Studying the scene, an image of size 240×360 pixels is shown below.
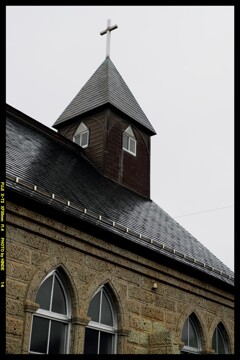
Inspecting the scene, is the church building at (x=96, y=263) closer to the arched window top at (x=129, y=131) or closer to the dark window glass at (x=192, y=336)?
the dark window glass at (x=192, y=336)

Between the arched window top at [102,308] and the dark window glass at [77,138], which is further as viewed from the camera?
the dark window glass at [77,138]

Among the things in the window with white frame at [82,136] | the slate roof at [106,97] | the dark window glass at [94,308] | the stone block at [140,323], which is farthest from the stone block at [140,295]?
the slate roof at [106,97]

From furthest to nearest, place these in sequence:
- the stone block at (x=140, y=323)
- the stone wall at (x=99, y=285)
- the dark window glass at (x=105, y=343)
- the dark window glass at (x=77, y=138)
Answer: the dark window glass at (x=77, y=138) < the stone block at (x=140, y=323) < the dark window glass at (x=105, y=343) < the stone wall at (x=99, y=285)

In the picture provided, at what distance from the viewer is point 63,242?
41.0 ft

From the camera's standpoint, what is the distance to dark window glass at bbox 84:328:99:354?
12.6 metres

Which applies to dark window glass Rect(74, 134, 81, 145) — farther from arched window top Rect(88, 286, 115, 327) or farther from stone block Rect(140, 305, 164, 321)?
arched window top Rect(88, 286, 115, 327)

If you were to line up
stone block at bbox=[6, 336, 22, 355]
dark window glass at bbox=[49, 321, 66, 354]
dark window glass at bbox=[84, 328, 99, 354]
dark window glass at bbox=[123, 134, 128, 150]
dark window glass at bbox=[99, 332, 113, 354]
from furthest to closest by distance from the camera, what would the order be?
dark window glass at bbox=[123, 134, 128, 150], dark window glass at bbox=[99, 332, 113, 354], dark window glass at bbox=[84, 328, 99, 354], dark window glass at bbox=[49, 321, 66, 354], stone block at bbox=[6, 336, 22, 355]

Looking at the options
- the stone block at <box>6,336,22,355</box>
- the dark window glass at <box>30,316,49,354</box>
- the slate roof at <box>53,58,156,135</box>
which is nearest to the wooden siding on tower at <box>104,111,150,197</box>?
the slate roof at <box>53,58,156,135</box>

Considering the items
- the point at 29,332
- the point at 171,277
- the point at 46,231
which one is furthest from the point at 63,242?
the point at 171,277

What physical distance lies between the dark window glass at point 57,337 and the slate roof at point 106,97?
11270mm

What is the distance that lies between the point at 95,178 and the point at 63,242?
20.6 ft

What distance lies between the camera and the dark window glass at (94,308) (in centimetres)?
1295

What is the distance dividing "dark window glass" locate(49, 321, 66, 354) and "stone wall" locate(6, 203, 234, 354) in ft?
0.84

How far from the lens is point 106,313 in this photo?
13.4 metres
